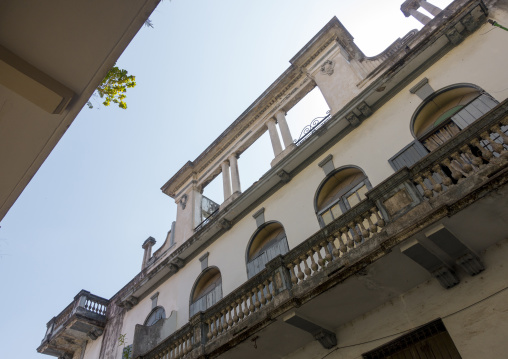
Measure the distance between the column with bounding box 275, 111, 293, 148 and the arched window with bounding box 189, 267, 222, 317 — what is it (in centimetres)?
544

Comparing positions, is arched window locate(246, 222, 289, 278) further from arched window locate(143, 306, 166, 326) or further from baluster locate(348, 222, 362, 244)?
arched window locate(143, 306, 166, 326)

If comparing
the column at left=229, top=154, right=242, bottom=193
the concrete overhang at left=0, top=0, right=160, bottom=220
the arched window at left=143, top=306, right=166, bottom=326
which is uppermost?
the column at left=229, top=154, right=242, bottom=193

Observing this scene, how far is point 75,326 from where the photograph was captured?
52.4 feet

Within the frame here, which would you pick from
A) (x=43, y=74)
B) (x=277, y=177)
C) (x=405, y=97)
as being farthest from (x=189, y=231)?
(x=43, y=74)

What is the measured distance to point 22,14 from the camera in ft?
7.16

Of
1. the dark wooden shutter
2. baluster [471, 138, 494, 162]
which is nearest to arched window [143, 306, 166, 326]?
the dark wooden shutter

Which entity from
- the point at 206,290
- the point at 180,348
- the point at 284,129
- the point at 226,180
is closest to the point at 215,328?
the point at 180,348

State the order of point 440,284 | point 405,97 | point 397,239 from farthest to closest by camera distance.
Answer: point 405,97 → point 440,284 → point 397,239

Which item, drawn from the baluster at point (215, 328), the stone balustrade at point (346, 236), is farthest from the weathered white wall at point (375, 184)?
the baluster at point (215, 328)

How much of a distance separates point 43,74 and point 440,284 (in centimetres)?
752

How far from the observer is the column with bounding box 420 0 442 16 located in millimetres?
14490

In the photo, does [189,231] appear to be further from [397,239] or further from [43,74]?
[43,74]

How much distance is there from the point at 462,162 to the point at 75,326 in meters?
16.5

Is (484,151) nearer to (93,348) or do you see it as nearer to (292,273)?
(292,273)
